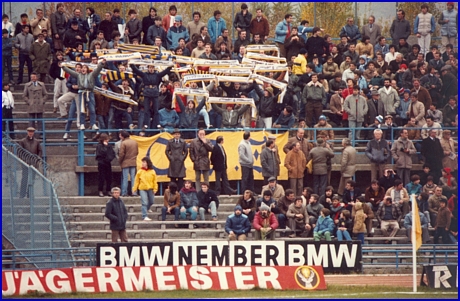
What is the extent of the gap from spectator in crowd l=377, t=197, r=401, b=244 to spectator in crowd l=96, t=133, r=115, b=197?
6.73 m

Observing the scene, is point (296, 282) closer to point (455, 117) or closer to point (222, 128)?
point (222, 128)

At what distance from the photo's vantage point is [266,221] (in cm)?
2717

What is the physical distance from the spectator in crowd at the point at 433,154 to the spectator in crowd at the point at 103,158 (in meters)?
8.02

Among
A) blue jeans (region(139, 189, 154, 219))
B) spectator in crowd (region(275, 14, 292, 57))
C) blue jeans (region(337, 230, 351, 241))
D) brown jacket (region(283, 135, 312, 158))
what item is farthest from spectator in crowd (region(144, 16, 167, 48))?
blue jeans (region(337, 230, 351, 241))

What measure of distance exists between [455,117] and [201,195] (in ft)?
26.5

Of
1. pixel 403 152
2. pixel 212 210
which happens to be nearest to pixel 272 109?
pixel 403 152

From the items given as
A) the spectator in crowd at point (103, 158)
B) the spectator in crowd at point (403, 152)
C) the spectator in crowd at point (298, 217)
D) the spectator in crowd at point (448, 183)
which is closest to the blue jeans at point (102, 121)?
the spectator in crowd at point (103, 158)

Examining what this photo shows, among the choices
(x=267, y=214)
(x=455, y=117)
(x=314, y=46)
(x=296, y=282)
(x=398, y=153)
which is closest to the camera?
(x=296, y=282)

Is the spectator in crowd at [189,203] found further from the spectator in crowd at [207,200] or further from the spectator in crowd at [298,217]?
the spectator in crowd at [298,217]

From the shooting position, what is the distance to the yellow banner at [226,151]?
30.1 m

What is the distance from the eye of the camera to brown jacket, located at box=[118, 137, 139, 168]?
29.2 metres

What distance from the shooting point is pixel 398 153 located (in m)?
30.3

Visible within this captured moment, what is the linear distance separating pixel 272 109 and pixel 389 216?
4597 mm

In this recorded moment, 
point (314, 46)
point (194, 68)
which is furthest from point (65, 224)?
point (314, 46)
